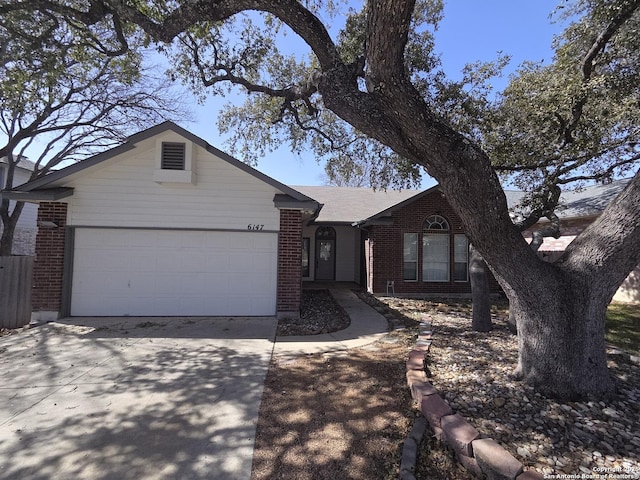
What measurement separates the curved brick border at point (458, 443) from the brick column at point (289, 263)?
15.5 feet

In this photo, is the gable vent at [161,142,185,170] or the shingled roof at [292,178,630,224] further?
the shingled roof at [292,178,630,224]

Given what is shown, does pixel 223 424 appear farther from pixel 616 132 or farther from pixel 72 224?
pixel 616 132

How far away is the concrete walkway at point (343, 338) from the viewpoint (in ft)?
19.6

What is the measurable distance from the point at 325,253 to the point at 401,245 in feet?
15.7

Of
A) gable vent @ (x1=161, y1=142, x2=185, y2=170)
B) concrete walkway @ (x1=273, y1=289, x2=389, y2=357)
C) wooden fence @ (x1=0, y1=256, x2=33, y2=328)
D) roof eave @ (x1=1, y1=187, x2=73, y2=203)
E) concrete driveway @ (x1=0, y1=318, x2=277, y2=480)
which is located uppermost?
gable vent @ (x1=161, y1=142, x2=185, y2=170)

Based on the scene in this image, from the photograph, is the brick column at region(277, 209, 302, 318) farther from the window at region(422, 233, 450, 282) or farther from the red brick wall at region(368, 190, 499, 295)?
the window at region(422, 233, 450, 282)

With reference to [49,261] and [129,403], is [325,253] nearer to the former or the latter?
[49,261]

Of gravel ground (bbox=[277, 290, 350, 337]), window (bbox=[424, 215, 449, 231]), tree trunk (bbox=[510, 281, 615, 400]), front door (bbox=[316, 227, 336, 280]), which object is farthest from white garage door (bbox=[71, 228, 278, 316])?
front door (bbox=[316, 227, 336, 280])

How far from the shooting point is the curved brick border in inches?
94.3

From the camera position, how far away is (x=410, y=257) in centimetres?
1285

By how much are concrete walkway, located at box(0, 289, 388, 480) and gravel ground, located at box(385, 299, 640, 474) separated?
211 cm

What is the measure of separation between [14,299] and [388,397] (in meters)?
8.49

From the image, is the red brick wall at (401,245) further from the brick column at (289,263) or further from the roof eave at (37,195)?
the roof eave at (37,195)

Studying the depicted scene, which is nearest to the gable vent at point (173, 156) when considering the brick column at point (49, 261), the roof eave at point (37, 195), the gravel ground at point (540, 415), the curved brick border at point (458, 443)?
the roof eave at point (37, 195)
